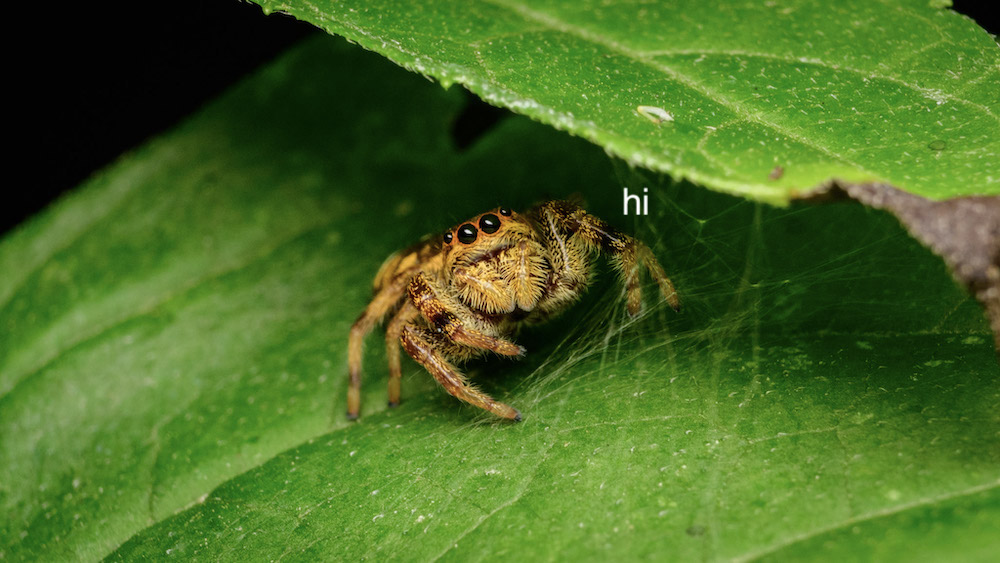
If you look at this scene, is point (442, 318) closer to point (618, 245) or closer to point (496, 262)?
point (496, 262)

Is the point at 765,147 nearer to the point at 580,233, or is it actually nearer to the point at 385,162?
the point at 580,233

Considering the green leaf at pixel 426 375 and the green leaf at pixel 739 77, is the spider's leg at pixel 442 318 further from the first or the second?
the green leaf at pixel 739 77

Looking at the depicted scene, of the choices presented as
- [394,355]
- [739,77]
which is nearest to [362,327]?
[394,355]

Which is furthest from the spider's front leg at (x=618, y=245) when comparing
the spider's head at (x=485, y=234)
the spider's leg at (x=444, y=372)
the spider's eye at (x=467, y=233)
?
the spider's leg at (x=444, y=372)

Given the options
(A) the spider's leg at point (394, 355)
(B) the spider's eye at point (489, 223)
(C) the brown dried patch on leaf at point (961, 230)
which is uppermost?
(C) the brown dried patch on leaf at point (961, 230)

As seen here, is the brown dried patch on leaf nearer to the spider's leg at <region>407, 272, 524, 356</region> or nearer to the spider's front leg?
the spider's front leg

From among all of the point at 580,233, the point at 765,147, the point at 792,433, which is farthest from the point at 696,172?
the point at 580,233
